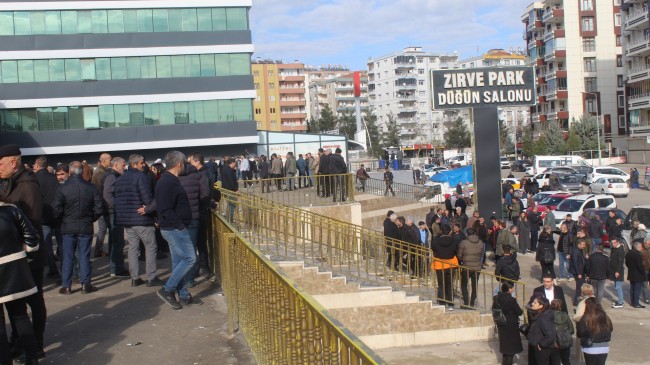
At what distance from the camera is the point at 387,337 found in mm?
13203

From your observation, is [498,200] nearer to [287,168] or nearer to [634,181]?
[287,168]

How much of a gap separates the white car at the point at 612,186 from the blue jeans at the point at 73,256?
3727cm

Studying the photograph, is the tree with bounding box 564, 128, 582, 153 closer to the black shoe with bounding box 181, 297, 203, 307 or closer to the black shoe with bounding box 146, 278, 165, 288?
the black shoe with bounding box 146, 278, 165, 288

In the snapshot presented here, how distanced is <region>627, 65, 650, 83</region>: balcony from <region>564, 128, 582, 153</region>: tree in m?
7.85

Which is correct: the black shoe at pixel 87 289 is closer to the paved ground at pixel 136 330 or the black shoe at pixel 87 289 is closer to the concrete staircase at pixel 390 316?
the paved ground at pixel 136 330

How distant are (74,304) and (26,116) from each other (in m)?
37.0

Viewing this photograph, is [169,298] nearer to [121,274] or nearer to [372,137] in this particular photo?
[121,274]

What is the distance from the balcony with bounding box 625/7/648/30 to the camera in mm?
68125

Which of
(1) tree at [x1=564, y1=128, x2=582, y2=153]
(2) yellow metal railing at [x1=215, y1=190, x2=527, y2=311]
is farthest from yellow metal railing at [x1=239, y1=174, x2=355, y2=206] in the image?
(1) tree at [x1=564, y1=128, x2=582, y2=153]

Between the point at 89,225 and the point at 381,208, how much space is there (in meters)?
22.9

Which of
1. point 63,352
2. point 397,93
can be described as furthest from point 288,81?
point 63,352

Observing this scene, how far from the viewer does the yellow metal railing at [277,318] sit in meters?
3.35

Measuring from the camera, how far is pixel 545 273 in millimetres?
15852

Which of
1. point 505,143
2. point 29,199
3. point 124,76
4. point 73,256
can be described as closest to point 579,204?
point 73,256
